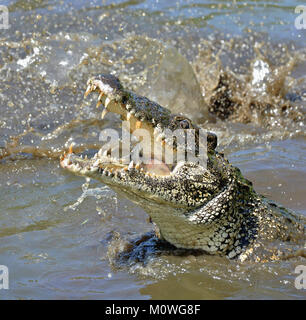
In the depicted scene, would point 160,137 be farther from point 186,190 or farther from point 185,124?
point 186,190

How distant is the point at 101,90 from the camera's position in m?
3.92

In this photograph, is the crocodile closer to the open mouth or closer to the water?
the open mouth

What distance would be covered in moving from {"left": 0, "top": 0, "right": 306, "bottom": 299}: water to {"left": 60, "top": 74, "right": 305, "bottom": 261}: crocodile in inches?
7.2

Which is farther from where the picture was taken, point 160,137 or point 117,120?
point 117,120

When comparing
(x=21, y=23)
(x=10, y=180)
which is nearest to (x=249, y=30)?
(x=21, y=23)

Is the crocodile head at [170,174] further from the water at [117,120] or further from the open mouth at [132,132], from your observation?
the water at [117,120]

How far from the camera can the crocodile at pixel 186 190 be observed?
12.8 ft

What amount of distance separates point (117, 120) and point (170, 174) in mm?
4049

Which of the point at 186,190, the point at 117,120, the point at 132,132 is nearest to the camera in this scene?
A: the point at 186,190

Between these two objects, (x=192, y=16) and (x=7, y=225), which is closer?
(x=7, y=225)

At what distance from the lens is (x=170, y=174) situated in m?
4.11

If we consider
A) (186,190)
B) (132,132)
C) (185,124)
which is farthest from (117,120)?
(186,190)
